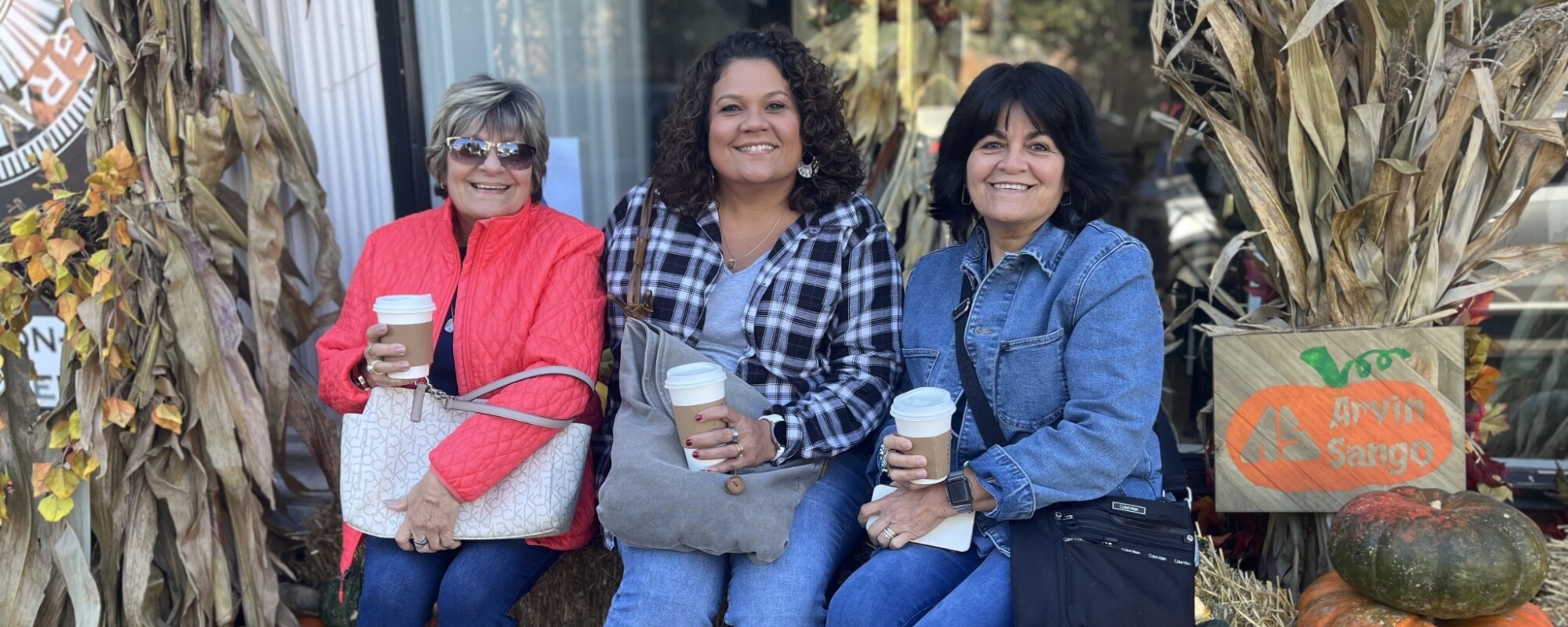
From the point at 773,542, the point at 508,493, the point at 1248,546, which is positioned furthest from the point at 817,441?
the point at 1248,546

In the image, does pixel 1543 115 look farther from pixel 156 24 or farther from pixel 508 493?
pixel 156 24

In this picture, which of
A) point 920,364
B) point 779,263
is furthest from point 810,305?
point 920,364

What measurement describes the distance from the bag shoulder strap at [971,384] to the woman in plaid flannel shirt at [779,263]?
18 cm

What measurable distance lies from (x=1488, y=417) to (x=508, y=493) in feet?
8.62

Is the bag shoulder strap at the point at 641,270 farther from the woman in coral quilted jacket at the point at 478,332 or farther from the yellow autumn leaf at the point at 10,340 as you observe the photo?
the yellow autumn leaf at the point at 10,340

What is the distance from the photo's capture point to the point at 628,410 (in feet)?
7.05

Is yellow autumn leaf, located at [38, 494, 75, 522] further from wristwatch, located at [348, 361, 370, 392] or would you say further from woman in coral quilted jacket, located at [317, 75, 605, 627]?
wristwatch, located at [348, 361, 370, 392]

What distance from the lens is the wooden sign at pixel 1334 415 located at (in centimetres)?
222

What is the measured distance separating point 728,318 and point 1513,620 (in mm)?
1730

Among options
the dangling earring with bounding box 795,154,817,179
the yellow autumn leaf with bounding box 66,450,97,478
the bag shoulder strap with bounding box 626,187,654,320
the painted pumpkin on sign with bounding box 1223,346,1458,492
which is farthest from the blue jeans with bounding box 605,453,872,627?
the yellow autumn leaf with bounding box 66,450,97,478

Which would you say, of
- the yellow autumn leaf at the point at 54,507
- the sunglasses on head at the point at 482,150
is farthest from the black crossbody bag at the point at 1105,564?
the yellow autumn leaf at the point at 54,507

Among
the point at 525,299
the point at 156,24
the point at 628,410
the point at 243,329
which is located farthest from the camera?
the point at 243,329

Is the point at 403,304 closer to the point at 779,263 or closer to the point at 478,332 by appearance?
the point at 478,332

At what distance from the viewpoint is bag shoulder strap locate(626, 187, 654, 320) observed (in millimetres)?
2264
